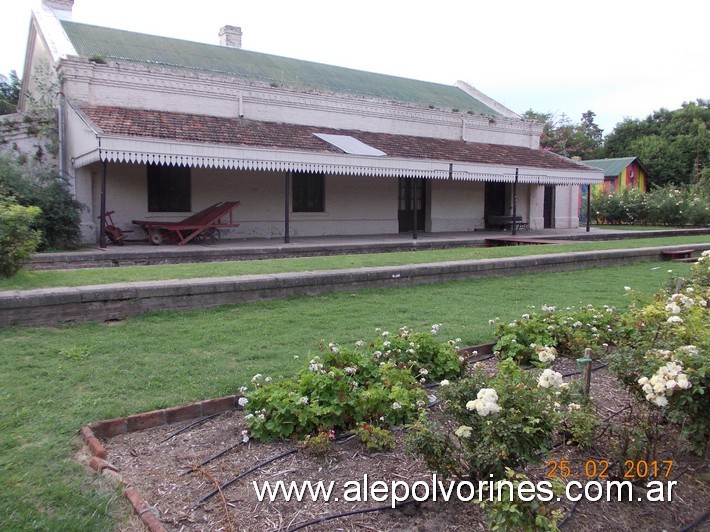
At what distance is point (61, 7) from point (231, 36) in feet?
20.2

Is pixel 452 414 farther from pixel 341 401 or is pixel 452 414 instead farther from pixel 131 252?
pixel 131 252

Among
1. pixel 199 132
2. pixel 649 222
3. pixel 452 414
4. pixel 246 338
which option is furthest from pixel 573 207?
pixel 452 414

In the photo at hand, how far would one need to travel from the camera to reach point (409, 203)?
74.1 feet

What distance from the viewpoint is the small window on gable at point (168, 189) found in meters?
16.6

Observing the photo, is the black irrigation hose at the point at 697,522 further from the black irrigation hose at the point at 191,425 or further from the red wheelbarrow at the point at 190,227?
the red wheelbarrow at the point at 190,227

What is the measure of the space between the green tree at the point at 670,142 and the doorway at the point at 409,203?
22670 millimetres

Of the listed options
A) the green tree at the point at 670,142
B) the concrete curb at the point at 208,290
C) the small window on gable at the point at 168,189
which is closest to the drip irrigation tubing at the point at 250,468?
the concrete curb at the point at 208,290

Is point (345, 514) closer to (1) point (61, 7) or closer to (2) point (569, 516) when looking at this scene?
(2) point (569, 516)

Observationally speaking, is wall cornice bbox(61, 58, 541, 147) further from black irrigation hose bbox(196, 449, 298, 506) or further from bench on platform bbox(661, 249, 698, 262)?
Result: black irrigation hose bbox(196, 449, 298, 506)

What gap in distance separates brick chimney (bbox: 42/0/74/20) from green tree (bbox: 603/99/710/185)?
34.7 m

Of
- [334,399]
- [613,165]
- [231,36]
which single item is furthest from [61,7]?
[613,165]

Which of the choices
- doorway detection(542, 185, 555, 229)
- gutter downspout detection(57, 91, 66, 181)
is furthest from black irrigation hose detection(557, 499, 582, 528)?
doorway detection(542, 185, 555, 229)

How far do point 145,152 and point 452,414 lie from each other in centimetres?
1185

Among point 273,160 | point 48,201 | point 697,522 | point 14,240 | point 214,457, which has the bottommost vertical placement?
point 697,522
